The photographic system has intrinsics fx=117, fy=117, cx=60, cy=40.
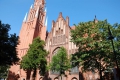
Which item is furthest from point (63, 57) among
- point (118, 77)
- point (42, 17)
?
point (42, 17)

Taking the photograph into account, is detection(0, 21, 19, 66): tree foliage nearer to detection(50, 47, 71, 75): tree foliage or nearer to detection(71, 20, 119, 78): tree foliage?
detection(50, 47, 71, 75): tree foliage

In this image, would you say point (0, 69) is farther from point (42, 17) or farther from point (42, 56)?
point (42, 56)

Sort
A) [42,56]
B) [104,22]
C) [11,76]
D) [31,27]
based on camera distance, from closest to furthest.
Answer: [104,22], [42,56], [11,76], [31,27]

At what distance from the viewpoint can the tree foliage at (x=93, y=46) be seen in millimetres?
16953

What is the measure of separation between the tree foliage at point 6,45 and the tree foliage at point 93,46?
9.73m

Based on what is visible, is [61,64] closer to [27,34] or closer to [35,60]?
[35,60]

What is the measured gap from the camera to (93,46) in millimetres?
17609

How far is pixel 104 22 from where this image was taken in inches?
736

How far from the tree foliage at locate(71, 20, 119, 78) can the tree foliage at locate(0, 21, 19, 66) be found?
9.73 metres

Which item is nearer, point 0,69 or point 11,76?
point 11,76

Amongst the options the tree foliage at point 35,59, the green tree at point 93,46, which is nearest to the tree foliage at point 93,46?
the green tree at point 93,46

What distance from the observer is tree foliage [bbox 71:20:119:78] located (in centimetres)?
1695

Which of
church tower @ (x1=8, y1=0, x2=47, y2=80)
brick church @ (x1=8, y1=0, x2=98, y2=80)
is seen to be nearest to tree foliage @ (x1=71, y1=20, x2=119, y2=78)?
brick church @ (x1=8, y1=0, x2=98, y2=80)

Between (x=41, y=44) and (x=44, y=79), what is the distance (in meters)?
10.4
